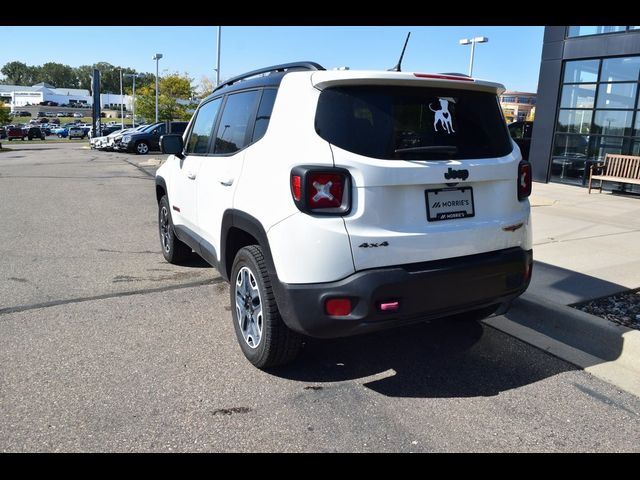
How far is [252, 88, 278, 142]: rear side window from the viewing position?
3.32 m

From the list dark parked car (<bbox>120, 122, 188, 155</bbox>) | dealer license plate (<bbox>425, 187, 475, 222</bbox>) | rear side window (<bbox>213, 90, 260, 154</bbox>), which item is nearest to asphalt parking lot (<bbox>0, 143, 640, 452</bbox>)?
dealer license plate (<bbox>425, 187, 475, 222</bbox>)

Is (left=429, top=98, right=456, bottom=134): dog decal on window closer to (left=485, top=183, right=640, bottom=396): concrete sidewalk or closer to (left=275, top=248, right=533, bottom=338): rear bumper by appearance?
(left=275, top=248, right=533, bottom=338): rear bumper

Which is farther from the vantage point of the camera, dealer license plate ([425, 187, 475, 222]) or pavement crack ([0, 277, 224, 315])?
pavement crack ([0, 277, 224, 315])

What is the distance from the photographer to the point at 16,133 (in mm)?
48562

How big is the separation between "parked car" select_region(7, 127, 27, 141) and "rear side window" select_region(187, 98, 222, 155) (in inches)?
2040

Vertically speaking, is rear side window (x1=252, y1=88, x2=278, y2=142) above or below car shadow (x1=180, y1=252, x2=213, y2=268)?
above

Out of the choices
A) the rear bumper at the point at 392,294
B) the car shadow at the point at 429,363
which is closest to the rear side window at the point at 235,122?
the rear bumper at the point at 392,294

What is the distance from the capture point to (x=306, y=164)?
2.81 metres

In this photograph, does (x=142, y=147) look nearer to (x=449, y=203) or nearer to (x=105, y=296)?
(x=105, y=296)

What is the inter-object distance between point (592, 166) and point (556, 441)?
38.2 feet

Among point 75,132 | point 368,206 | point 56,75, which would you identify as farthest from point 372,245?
point 56,75

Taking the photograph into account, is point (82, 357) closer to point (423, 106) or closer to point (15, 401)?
point (15, 401)

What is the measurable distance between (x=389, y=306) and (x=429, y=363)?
0.96 meters

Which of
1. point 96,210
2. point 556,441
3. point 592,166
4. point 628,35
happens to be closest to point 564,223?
point 592,166
